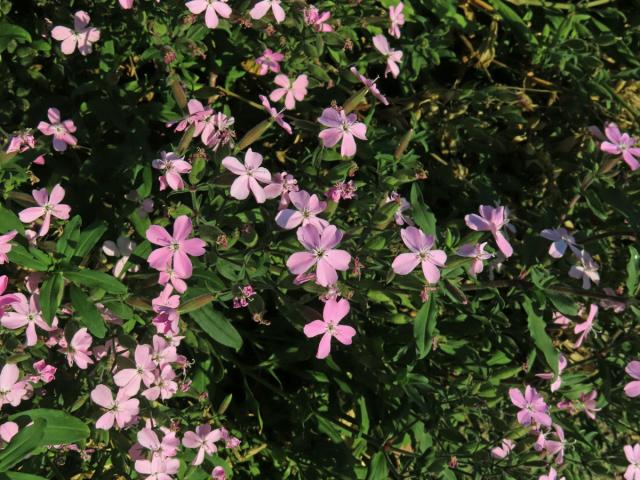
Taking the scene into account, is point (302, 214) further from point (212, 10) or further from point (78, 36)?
point (78, 36)

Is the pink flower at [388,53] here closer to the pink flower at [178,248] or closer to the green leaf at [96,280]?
the pink flower at [178,248]

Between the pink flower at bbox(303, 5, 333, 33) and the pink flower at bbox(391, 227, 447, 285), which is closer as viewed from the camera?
the pink flower at bbox(391, 227, 447, 285)

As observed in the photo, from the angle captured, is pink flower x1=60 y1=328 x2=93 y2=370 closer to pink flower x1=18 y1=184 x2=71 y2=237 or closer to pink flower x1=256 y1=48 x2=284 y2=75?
pink flower x1=18 y1=184 x2=71 y2=237

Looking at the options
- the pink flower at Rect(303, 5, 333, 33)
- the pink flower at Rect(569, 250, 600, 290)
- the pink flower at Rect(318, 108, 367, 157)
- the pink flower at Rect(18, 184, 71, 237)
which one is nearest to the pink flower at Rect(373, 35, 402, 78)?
the pink flower at Rect(303, 5, 333, 33)

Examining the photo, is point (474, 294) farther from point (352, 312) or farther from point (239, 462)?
point (239, 462)

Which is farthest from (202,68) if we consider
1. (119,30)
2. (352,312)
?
(352,312)

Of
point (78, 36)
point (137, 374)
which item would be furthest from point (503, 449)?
point (78, 36)
